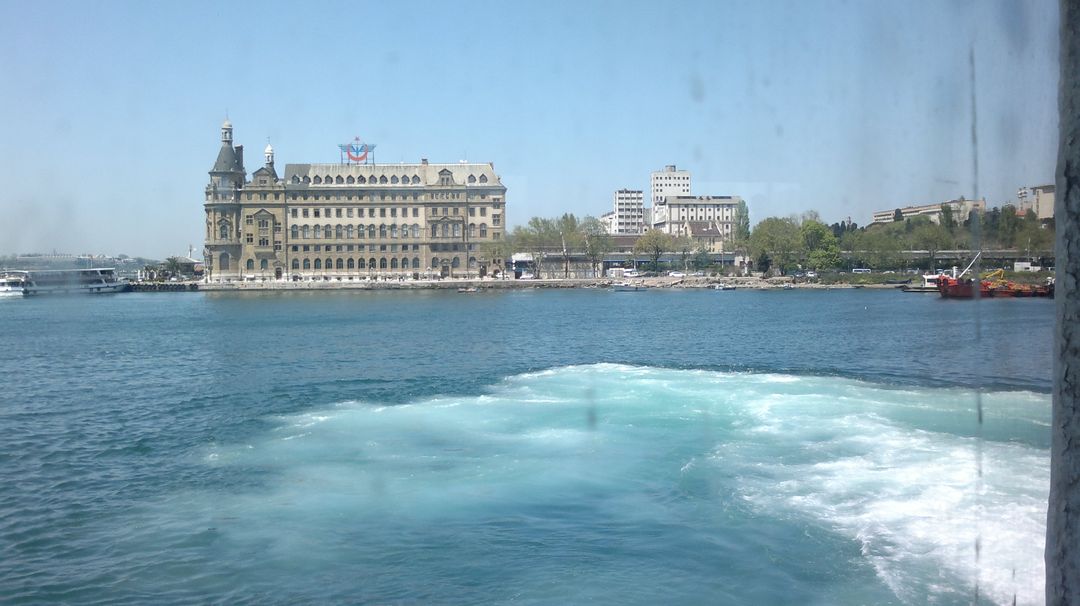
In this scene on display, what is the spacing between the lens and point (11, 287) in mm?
95625

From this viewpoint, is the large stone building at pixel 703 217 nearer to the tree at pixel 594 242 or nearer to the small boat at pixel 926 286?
the tree at pixel 594 242

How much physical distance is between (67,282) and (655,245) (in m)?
72.1

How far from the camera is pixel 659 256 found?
405ft

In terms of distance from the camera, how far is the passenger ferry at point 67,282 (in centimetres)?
8988

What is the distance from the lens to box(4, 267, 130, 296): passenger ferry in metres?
89.9

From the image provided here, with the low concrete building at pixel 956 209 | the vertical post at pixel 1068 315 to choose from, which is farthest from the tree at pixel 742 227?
the vertical post at pixel 1068 315

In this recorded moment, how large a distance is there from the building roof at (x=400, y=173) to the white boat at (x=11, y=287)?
3245 cm

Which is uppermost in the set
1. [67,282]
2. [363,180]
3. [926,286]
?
[363,180]

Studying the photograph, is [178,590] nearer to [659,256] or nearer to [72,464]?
[72,464]

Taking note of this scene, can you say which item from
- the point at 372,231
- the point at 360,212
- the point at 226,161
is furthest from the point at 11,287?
the point at 372,231

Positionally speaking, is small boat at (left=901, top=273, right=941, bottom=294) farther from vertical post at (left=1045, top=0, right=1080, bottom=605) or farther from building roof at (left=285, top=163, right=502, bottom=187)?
vertical post at (left=1045, top=0, right=1080, bottom=605)

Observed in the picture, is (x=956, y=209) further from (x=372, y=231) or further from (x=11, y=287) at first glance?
(x=11, y=287)

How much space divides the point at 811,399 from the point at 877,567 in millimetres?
10729

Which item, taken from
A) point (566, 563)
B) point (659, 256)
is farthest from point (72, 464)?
point (659, 256)
